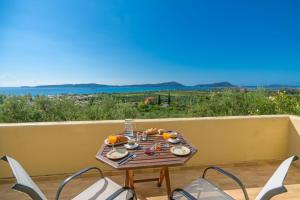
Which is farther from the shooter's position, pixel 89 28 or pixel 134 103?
pixel 89 28

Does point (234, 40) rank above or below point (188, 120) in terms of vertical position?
above

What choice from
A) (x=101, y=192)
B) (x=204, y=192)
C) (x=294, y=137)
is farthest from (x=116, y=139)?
(x=294, y=137)

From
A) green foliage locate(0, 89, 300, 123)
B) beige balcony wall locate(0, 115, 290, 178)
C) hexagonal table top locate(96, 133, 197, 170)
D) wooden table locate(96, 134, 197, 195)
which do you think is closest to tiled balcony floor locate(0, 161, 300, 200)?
beige balcony wall locate(0, 115, 290, 178)

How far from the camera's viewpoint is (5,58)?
7145 mm

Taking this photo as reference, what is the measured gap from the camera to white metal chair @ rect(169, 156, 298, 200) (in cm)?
150

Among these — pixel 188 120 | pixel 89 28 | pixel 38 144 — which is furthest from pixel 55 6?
pixel 188 120

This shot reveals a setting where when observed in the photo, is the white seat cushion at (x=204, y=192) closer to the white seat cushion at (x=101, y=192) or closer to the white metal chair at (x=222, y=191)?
the white metal chair at (x=222, y=191)

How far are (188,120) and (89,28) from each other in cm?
550

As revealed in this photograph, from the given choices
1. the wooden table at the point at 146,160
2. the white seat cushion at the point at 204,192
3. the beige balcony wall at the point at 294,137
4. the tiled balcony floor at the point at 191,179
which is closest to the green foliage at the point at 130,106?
the beige balcony wall at the point at 294,137

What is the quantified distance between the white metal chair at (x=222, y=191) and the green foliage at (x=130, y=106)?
8.73 ft

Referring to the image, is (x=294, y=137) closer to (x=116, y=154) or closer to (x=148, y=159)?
(x=148, y=159)

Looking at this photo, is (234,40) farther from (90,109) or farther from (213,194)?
(213,194)

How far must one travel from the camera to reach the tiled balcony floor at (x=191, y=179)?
284cm

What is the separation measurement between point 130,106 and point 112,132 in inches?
82.9
